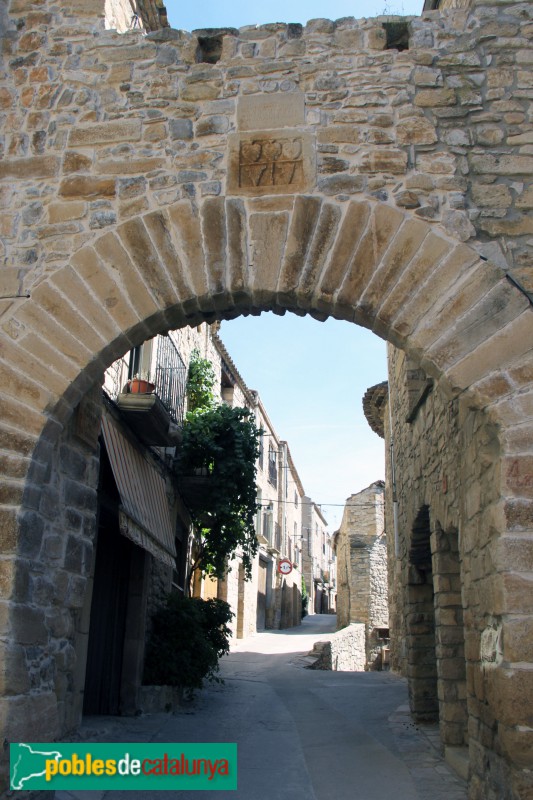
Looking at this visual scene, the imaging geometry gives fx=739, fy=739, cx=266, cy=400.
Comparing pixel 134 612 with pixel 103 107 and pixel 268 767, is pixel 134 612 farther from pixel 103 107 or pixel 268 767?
pixel 103 107

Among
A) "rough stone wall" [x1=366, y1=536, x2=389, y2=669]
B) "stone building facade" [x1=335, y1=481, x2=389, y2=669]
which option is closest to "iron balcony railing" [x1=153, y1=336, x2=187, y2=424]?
"stone building facade" [x1=335, y1=481, x2=389, y2=669]

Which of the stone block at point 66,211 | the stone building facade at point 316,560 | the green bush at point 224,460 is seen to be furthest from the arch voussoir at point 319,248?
the stone building facade at point 316,560

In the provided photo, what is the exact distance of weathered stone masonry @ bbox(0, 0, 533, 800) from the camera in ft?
12.1

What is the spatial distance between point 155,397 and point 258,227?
9.67 feet

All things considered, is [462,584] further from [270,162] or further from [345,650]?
[345,650]

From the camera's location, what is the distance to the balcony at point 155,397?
21.8 ft

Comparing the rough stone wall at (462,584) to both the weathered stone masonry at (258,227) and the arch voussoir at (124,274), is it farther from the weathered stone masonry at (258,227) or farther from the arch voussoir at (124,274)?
the arch voussoir at (124,274)

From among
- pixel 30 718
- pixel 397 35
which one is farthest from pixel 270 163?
pixel 30 718

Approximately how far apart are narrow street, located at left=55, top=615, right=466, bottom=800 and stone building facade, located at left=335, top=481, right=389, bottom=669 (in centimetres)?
724

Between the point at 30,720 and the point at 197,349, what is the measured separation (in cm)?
807

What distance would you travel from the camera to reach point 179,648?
25.5 ft

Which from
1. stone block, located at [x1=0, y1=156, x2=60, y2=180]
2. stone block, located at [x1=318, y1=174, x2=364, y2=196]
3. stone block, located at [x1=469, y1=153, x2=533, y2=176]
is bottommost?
stone block, located at [x1=318, y1=174, x2=364, y2=196]

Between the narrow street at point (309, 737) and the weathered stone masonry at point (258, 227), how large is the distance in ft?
3.08

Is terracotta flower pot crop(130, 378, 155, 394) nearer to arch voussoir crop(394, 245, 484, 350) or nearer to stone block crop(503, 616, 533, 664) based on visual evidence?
arch voussoir crop(394, 245, 484, 350)
